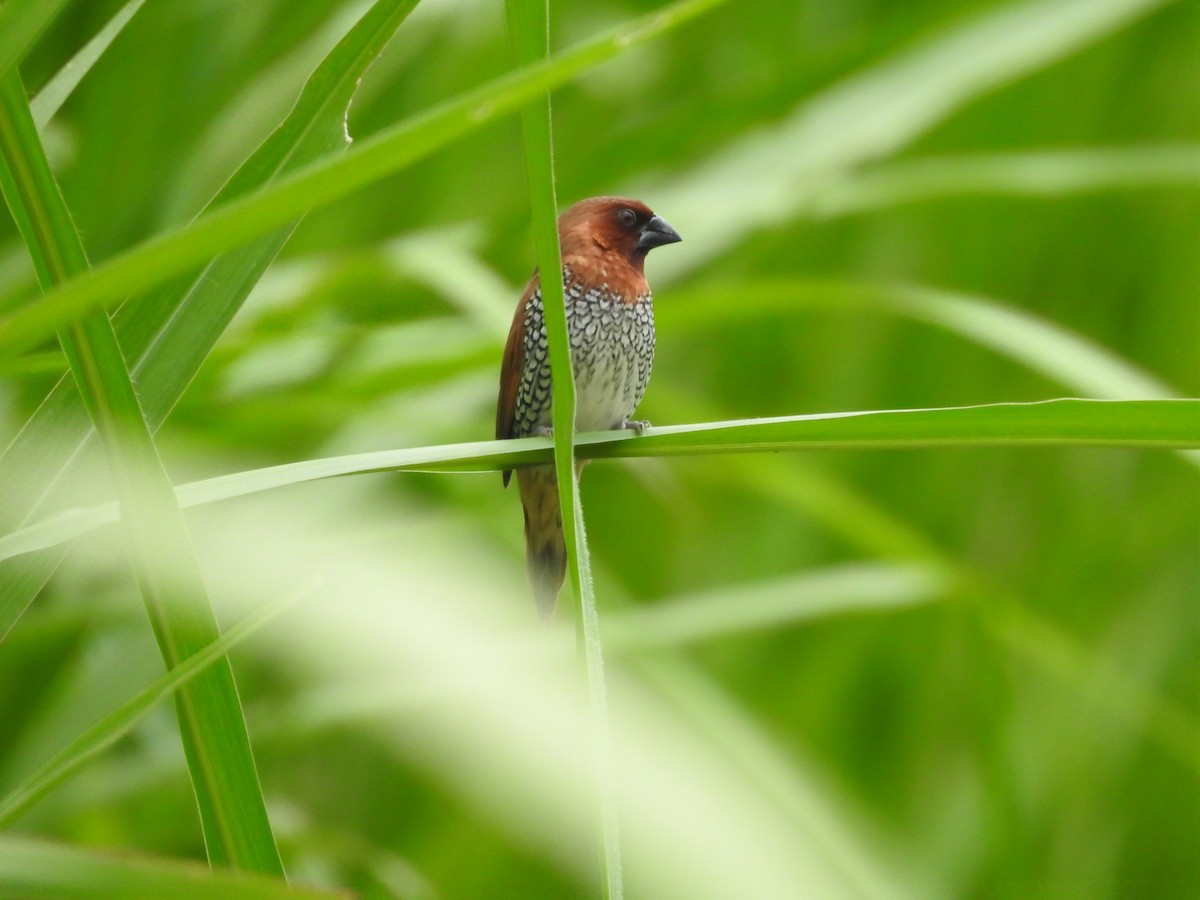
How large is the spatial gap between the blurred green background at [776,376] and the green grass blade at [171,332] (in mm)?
455

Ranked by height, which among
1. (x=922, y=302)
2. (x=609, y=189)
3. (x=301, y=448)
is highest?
A: (x=609, y=189)

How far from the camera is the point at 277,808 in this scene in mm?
1354

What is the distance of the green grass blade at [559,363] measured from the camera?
46cm

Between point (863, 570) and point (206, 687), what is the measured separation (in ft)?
3.92

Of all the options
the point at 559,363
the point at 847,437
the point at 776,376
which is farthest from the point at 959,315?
the point at 776,376

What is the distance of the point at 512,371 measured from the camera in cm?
104

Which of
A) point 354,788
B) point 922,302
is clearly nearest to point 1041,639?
point 922,302

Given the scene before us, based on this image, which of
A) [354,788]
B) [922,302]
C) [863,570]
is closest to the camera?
[922,302]

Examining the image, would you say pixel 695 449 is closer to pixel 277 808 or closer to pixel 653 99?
pixel 277 808

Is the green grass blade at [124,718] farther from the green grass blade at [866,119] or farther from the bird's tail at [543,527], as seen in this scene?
the green grass blade at [866,119]

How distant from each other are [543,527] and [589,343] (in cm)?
18

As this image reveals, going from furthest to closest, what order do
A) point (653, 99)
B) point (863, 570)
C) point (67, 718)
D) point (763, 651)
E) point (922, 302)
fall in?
1. point (763, 651)
2. point (653, 99)
3. point (863, 570)
4. point (67, 718)
5. point (922, 302)

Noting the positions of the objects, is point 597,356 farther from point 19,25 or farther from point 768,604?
point 19,25

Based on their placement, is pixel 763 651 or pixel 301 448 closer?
pixel 301 448
